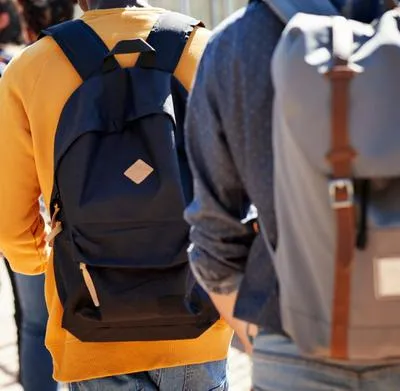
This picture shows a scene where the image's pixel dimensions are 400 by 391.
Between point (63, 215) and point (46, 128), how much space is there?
0.71ft

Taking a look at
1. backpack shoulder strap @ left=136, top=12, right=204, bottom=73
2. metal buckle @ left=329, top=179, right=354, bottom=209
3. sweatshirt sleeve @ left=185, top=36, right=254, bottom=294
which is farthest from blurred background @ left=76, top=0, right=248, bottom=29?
metal buckle @ left=329, top=179, right=354, bottom=209

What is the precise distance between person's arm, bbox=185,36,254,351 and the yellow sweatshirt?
57 cm

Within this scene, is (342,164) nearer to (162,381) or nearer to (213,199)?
(213,199)

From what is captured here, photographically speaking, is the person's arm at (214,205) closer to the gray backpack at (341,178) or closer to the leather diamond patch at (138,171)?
the gray backpack at (341,178)

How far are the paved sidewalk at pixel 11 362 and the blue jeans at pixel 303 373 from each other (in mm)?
2212

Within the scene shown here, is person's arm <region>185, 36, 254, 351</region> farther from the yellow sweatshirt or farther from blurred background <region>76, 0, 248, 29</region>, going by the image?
blurred background <region>76, 0, 248, 29</region>

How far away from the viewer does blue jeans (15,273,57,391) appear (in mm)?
3113

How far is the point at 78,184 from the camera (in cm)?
204

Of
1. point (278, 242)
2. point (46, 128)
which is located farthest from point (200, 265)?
point (46, 128)

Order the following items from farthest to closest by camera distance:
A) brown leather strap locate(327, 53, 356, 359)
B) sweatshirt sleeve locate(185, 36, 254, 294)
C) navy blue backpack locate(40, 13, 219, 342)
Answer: navy blue backpack locate(40, 13, 219, 342) < sweatshirt sleeve locate(185, 36, 254, 294) < brown leather strap locate(327, 53, 356, 359)

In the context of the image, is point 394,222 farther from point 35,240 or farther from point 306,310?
point 35,240

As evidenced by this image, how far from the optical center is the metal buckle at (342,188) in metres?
1.25

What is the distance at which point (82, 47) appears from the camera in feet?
6.86

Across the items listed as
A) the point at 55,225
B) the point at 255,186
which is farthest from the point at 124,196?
the point at 255,186
